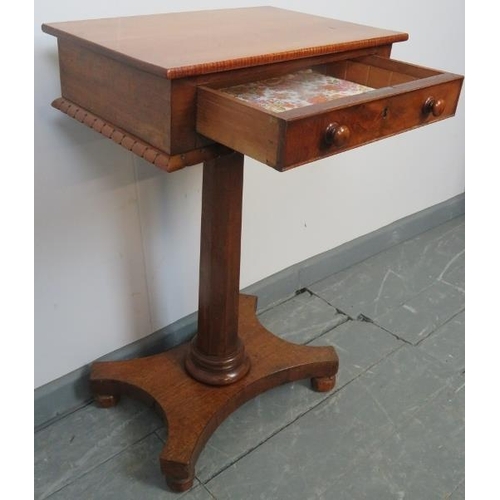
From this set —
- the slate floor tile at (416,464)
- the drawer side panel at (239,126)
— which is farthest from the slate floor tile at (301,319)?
the drawer side panel at (239,126)

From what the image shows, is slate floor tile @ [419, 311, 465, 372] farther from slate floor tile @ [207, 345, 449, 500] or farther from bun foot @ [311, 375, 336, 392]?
bun foot @ [311, 375, 336, 392]

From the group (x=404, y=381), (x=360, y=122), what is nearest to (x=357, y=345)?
(x=404, y=381)

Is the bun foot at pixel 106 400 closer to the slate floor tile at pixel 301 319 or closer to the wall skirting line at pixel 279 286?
the wall skirting line at pixel 279 286

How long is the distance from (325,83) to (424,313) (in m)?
1.04

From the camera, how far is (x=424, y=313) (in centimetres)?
192

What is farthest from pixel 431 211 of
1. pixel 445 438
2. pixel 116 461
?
pixel 116 461

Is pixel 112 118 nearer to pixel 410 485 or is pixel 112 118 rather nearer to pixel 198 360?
pixel 198 360

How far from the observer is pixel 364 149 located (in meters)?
2.03

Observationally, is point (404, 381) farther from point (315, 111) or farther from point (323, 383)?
point (315, 111)

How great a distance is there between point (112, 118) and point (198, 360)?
65 centimetres

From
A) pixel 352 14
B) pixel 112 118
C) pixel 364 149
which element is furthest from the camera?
pixel 364 149

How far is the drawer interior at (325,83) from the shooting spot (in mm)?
1012

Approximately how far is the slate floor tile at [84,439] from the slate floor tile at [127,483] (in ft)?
0.08

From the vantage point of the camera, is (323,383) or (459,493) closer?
(459,493)
